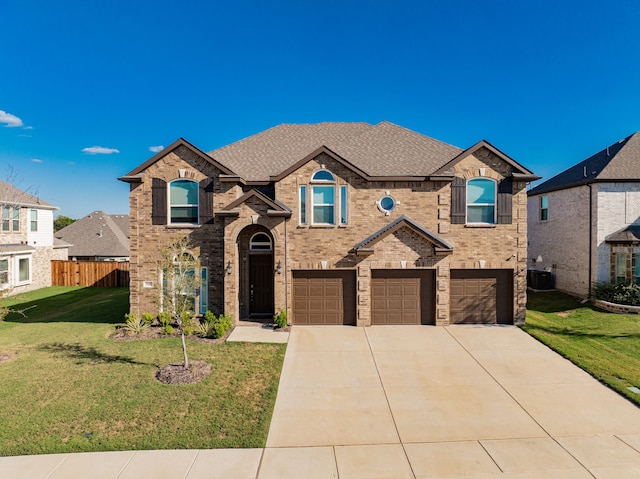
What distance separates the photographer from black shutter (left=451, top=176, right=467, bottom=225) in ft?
42.9

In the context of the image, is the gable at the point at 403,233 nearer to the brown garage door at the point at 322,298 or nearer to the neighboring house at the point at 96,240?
the brown garage door at the point at 322,298

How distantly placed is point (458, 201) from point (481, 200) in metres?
0.95

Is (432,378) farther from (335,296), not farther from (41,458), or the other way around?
(41,458)

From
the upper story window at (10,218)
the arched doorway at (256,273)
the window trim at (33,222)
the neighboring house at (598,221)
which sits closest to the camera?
the arched doorway at (256,273)

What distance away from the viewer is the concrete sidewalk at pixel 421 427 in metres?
5.35

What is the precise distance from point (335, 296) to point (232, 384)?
5881 mm

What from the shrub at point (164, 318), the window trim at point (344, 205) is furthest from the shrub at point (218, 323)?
the window trim at point (344, 205)

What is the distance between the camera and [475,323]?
13.2 m

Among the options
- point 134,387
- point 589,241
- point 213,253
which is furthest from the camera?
point 589,241

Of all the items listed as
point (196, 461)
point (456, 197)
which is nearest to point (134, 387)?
point (196, 461)

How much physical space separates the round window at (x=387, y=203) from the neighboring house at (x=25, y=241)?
2039cm

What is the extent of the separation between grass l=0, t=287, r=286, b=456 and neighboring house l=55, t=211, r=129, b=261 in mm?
15018

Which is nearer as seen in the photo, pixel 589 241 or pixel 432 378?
pixel 432 378

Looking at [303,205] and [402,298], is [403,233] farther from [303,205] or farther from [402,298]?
[303,205]
